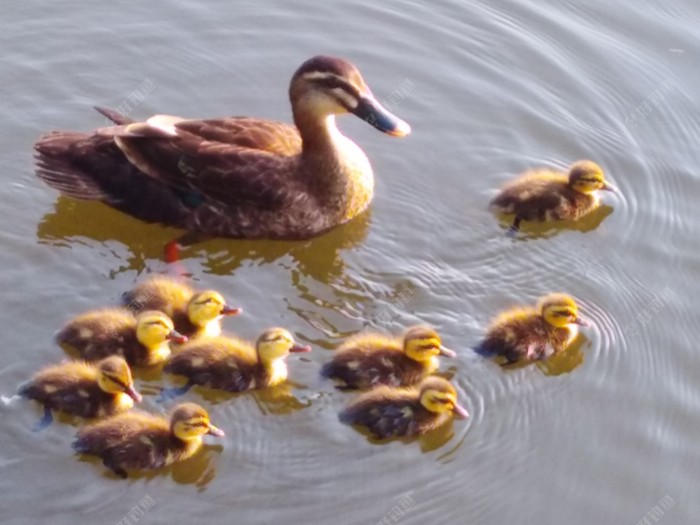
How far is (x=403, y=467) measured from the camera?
5551 millimetres

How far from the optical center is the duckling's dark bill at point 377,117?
6.69 metres

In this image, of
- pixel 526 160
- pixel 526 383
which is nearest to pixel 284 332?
pixel 526 383

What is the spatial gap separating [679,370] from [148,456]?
2525mm

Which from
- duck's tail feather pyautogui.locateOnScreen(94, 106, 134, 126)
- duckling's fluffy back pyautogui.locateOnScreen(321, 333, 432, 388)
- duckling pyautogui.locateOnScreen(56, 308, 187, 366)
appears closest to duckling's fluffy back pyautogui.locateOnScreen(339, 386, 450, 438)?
duckling's fluffy back pyautogui.locateOnScreen(321, 333, 432, 388)

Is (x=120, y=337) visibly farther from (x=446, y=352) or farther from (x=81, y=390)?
(x=446, y=352)

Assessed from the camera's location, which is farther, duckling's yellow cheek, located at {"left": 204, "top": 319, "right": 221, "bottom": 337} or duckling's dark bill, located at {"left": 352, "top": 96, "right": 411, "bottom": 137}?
duckling's dark bill, located at {"left": 352, "top": 96, "right": 411, "bottom": 137}

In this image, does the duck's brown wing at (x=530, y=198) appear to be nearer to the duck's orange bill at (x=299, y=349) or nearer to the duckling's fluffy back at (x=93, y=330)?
the duck's orange bill at (x=299, y=349)

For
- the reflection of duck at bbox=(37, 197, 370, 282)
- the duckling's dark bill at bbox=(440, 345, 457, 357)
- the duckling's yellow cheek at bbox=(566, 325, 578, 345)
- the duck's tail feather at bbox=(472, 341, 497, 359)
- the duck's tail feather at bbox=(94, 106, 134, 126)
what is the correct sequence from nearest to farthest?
the duckling's dark bill at bbox=(440, 345, 457, 357) → the duck's tail feather at bbox=(472, 341, 497, 359) → the duckling's yellow cheek at bbox=(566, 325, 578, 345) → the reflection of duck at bbox=(37, 197, 370, 282) → the duck's tail feather at bbox=(94, 106, 134, 126)

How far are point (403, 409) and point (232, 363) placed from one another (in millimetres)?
772

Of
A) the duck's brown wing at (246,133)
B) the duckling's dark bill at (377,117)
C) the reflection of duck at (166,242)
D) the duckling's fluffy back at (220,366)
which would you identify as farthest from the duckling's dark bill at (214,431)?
the duckling's dark bill at (377,117)

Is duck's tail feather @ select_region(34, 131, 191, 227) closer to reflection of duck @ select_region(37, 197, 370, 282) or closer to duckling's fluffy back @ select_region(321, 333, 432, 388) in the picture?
reflection of duck @ select_region(37, 197, 370, 282)

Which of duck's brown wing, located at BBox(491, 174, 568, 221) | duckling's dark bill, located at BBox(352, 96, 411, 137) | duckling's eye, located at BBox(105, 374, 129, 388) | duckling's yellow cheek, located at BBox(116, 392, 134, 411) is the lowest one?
duckling's yellow cheek, located at BBox(116, 392, 134, 411)

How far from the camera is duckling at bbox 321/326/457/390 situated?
580cm

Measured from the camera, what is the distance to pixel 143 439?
5.36 m
